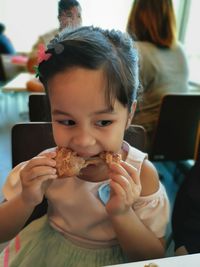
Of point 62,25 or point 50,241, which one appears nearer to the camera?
point 62,25

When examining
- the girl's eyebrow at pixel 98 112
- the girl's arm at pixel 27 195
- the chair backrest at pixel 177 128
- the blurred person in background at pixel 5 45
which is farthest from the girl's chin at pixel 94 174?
the blurred person in background at pixel 5 45

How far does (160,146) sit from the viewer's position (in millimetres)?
1894

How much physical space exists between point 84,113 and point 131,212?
29 cm

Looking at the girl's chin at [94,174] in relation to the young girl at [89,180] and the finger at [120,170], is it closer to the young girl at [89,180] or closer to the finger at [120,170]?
the young girl at [89,180]

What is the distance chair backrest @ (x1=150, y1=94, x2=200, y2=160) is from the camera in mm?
1700

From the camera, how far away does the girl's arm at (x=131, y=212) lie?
2.15 feet

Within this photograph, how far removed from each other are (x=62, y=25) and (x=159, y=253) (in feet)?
2.15

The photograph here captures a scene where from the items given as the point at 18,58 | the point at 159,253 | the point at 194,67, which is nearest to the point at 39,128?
the point at 159,253

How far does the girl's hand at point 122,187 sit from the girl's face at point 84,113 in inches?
2.8

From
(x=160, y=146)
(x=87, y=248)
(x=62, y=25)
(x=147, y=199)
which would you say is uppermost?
(x=62, y=25)

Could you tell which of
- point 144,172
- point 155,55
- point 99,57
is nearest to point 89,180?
point 144,172

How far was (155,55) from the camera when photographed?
1.84 meters

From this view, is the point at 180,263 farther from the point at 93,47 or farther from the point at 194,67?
the point at 194,67

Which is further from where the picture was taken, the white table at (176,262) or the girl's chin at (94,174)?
the girl's chin at (94,174)
